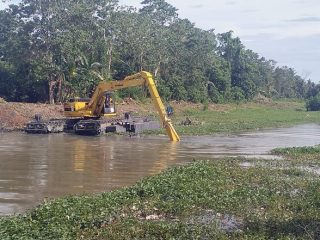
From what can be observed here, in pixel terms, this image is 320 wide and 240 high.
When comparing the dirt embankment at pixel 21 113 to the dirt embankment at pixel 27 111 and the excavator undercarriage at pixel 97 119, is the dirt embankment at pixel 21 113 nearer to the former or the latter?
the dirt embankment at pixel 27 111

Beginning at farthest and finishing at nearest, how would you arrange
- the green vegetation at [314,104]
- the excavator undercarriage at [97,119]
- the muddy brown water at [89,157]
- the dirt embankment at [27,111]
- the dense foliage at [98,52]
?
the green vegetation at [314,104], the dense foliage at [98,52], the dirt embankment at [27,111], the excavator undercarriage at [97,119], the muddy brown water at [89,157]

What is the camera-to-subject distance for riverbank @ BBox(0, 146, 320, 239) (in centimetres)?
1027

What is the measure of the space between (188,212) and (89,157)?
12129mm

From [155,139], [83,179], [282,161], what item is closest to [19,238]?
[83,179]

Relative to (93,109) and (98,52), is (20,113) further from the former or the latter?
(98,52)

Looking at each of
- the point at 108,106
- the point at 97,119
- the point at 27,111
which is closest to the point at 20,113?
the point at 27,111

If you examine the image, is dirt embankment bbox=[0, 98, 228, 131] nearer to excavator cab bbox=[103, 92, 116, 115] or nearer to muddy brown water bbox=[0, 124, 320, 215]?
muddy brown water bbox=[0, 124, 320, 215]

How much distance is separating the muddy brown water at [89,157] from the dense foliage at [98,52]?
15.0 meters

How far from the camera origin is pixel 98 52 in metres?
54.3

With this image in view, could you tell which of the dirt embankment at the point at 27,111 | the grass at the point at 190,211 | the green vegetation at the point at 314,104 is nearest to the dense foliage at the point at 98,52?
the dirt embankment at the point at 27,111

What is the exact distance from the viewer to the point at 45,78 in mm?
48250

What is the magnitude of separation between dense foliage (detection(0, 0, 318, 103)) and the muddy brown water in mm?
14988

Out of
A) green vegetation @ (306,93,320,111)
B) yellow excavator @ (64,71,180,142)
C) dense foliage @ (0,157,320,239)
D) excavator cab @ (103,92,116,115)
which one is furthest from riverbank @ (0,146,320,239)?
green vegetation @ (306,93,320,111)

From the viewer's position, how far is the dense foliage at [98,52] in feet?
154
